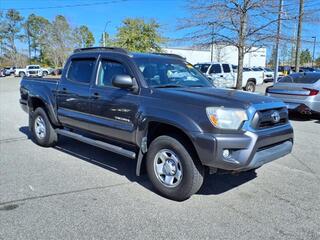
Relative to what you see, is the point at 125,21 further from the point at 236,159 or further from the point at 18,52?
the point at 18,52

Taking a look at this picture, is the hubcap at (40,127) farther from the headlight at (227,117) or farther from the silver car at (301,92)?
the silver car at (301,92)

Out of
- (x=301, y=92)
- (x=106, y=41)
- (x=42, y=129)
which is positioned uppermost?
(x=106, y=41)

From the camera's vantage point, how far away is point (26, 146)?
280 inches

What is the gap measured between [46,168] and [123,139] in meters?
1.61

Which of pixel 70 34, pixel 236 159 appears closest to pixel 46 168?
pixel 236 159

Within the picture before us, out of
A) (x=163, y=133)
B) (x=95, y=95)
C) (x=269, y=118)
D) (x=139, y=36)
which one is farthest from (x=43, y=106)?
(x=139, y=36)

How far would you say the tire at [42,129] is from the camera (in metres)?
6.73

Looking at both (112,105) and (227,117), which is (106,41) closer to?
(112,105)

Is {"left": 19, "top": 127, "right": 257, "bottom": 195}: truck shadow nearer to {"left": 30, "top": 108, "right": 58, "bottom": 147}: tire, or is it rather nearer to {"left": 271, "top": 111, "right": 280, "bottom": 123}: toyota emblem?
{"left": 30, "top": 108, "right": 58, "bottom": 147}: tire

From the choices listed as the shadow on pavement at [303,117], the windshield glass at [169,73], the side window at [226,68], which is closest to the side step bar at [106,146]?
the windshield glass at [169,73]

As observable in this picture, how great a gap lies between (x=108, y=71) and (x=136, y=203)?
7.21 feet

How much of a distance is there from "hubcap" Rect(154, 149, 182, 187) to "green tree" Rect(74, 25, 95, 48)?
56.0 m

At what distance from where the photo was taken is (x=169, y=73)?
206 inches

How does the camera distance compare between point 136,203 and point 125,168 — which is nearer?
point 136,203
